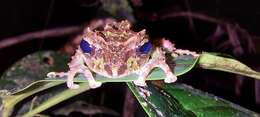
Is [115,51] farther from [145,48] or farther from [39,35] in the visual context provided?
[39,35]

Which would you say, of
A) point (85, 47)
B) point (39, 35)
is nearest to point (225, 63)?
point (85, 47)

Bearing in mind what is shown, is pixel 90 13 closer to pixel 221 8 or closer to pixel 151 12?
pixel 151 12

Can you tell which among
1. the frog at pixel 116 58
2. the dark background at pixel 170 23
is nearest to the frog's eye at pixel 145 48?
the frog at pixel 116 58

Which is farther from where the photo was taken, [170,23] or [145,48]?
[170,23]

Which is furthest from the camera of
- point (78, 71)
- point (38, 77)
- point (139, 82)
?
point (38, 77)

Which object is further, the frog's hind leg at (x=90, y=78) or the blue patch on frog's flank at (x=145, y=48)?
the blue patch on frog's flank at (x=145, y=48)

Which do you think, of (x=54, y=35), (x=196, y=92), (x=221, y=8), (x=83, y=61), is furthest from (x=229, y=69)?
(x=221, y=8)

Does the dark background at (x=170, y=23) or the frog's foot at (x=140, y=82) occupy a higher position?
the dark background at (x=170, y=23)

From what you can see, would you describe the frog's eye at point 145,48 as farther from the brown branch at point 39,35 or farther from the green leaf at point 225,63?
the brown branch at point 39,35

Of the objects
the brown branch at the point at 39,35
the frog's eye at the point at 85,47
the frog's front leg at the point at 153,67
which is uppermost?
the brown branch at the point at 39,35

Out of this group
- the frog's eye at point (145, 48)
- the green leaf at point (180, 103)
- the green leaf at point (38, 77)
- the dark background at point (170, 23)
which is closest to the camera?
the green leaf at point (180, 103)
